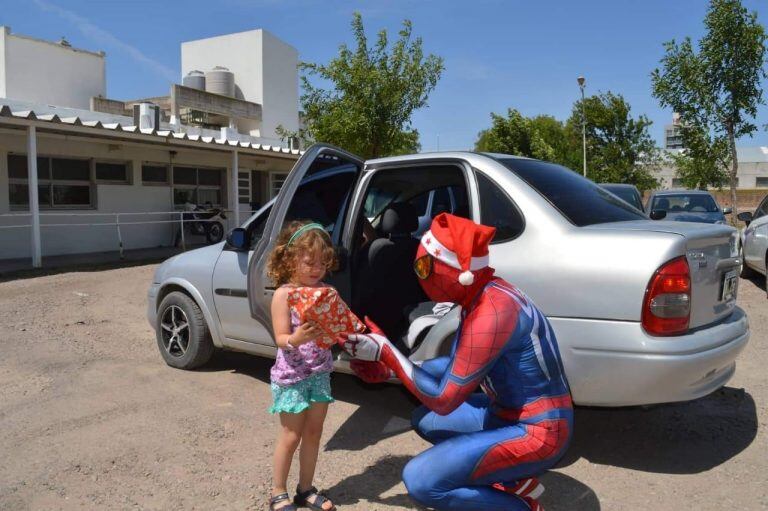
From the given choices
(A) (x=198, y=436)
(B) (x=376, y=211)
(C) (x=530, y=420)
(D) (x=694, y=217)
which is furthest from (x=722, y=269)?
(D) (x=694, y=217)

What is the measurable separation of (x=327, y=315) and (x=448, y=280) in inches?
22.6

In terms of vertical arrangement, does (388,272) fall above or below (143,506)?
above

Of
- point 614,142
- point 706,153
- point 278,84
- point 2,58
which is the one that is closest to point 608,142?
point 614,142

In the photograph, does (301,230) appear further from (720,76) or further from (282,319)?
(720,76)

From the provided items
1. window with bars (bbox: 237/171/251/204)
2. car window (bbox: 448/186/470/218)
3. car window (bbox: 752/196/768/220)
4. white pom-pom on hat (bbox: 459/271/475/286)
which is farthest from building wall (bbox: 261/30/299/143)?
white pom-pom on hat (bbox: 459/271/475/286)

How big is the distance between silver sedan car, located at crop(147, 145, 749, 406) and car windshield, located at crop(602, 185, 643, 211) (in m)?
7.58

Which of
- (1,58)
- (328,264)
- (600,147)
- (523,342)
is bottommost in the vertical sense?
(523,342)

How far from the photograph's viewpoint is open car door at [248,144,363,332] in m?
3.93

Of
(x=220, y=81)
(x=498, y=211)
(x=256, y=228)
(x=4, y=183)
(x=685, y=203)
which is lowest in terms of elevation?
(x=256, y=228)

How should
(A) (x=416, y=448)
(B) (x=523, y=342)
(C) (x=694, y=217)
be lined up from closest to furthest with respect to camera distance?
(B) (x=523, y=342)
(A) (x=416, y=448)
(C) (x=694, y=217)

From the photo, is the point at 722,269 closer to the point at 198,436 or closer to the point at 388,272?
the point at 388,272

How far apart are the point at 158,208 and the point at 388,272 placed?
1370 cm

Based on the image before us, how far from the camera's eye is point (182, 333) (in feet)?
17.2

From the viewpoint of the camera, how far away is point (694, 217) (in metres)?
10.9
